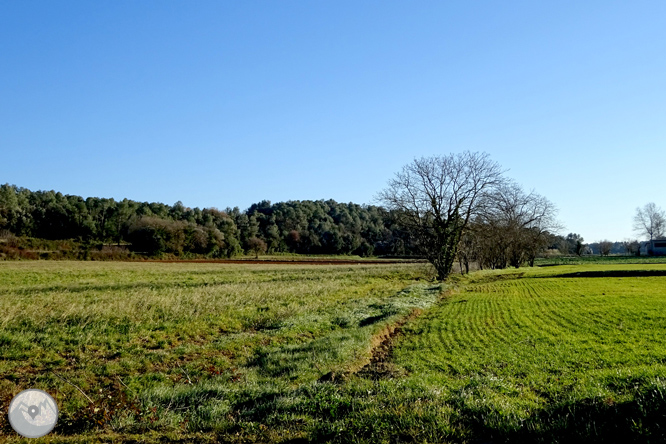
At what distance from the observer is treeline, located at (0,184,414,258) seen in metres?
82.9

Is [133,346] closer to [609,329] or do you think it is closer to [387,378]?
[387,378]

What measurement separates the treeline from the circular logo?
43423 mm

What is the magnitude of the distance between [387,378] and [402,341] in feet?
18.9

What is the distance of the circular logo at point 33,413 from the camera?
A: 4.84 m

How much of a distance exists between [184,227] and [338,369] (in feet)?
269

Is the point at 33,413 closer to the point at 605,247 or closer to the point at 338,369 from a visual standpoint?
the point at 338,369

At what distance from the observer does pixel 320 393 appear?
762 centimetres

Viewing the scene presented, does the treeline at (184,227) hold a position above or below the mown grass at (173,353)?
above

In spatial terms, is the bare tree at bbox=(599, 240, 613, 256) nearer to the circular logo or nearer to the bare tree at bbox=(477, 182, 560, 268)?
the bare tree at bbox=(477, 182, 560, 268)

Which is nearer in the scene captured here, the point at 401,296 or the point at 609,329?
the point at 609,329

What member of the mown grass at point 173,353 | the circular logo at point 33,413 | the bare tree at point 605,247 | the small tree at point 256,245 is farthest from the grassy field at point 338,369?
the bare tree at point 605,247

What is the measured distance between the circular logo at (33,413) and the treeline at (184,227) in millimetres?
43423

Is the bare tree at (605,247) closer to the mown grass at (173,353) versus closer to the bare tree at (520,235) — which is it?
the bare tree at (520,235)

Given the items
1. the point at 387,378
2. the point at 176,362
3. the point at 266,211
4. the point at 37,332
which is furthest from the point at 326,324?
A: the point at 266,211
